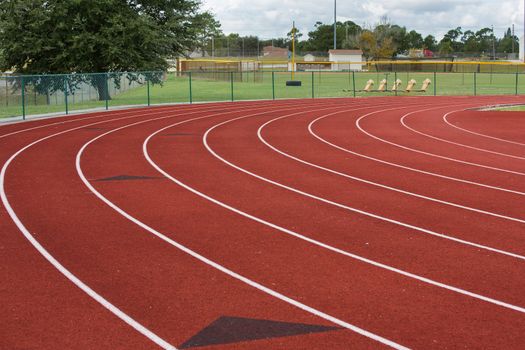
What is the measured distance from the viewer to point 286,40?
546ft

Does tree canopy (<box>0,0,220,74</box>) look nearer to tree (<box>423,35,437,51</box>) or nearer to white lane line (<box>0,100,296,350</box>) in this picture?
white lane line (<box>0,100,296,350</box>)

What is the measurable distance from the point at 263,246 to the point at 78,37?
90.3ft

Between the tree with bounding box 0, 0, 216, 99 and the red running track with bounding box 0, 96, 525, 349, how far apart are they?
17.4 metres

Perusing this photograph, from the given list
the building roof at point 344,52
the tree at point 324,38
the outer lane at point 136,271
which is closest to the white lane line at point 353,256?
the outer lane at point 136,271

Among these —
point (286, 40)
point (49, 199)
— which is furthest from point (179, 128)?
point (286, 40)

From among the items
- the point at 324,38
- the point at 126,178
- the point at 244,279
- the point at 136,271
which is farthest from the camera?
the point at 324,38

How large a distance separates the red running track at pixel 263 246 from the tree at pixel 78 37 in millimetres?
17384

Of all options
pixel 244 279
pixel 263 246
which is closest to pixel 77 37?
pixel 263 246

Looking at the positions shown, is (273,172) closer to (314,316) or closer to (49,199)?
(49,199)

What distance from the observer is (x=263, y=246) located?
8.07m

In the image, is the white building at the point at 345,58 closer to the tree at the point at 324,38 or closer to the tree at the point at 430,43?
the tree at the point at 324,38

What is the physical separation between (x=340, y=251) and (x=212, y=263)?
1454mm

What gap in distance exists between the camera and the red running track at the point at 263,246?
5629mm

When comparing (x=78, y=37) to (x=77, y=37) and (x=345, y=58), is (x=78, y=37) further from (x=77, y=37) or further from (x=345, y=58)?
(x=345, y=58)
